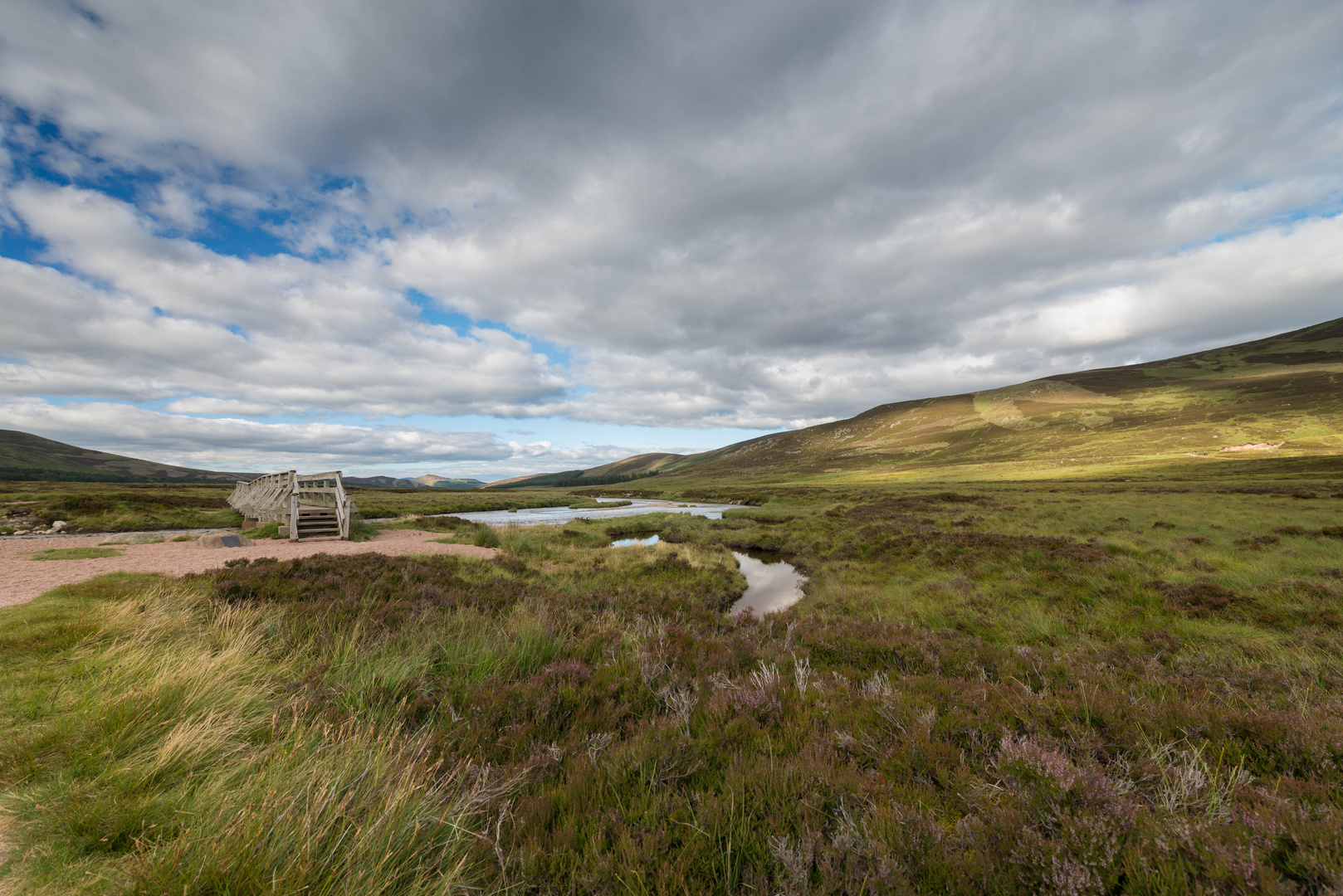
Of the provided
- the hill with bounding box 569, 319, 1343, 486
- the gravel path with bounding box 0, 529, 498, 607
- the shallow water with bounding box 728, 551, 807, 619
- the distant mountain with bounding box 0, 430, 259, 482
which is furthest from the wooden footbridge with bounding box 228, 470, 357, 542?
the distant mountain with bounding box 0, 430, 259, 482

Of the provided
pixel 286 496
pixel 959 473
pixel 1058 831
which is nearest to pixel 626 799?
pixel 1058 831

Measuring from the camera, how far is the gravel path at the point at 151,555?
9594mm

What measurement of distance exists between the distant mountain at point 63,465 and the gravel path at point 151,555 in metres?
158

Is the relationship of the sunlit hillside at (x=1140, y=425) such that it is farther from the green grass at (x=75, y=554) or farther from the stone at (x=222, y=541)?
the green grass at (x=75, y=554)

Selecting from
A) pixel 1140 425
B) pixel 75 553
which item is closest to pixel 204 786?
pixel 75 553

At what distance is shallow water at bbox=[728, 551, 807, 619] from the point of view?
49.9 feet

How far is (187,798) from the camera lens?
10.0ft

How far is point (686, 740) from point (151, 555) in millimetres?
18276

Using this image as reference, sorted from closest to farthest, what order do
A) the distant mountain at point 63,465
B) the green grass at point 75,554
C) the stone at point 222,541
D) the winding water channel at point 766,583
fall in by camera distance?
the green grass at point 75,554 < the winding water channel at point 766,583 < the stone at point 222,541 < the distant mountain at point 63,465

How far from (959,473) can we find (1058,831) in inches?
4131

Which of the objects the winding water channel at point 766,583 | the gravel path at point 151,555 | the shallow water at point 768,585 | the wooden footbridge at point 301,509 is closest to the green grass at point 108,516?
the wooden footbridge at point 301,509

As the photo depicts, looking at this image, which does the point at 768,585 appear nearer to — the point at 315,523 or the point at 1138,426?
the point at 315,523

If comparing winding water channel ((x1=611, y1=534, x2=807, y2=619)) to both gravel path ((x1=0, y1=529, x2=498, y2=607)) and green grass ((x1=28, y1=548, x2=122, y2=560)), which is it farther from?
green grass ((x1=28, y1=548, x2=122, y2=560))

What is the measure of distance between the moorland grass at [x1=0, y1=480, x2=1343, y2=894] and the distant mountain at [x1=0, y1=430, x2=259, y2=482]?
175 m
